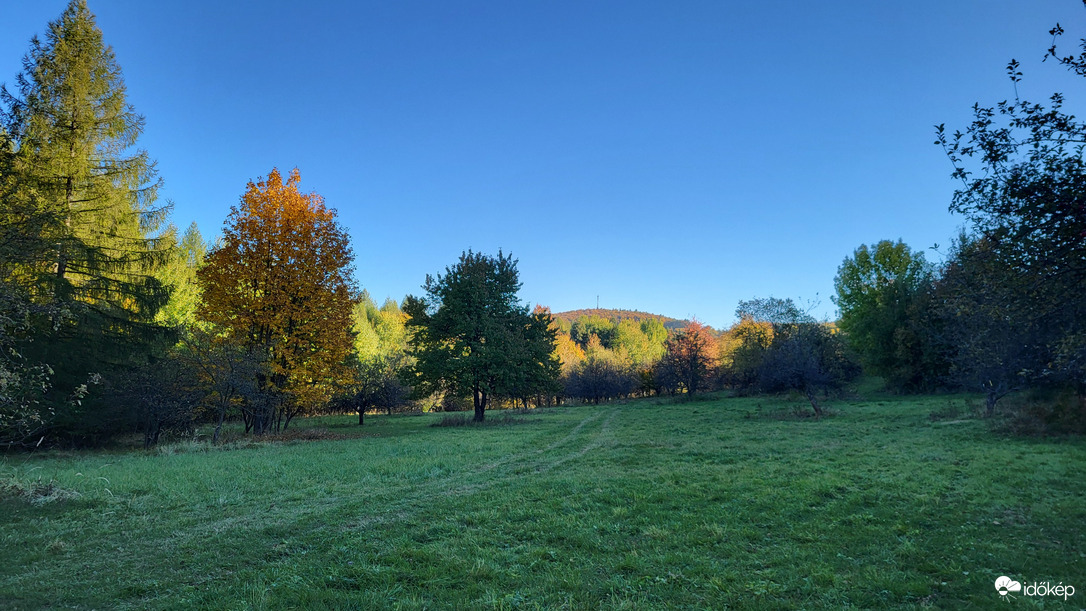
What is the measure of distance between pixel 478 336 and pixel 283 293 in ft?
38.3

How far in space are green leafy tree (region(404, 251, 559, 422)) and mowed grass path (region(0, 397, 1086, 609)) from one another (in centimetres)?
1461

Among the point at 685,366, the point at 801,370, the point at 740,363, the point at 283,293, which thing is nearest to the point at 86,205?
the point at 283,293

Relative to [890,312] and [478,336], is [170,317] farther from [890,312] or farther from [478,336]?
[890,312]

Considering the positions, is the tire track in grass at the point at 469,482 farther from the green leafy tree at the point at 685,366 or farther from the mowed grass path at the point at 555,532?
the green leafy tree at the point at 685,366

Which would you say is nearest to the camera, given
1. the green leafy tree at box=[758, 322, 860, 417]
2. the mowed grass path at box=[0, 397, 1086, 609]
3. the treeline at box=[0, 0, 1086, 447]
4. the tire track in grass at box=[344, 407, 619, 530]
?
the mowed grass path at box=[0, 397, 1086, 609]

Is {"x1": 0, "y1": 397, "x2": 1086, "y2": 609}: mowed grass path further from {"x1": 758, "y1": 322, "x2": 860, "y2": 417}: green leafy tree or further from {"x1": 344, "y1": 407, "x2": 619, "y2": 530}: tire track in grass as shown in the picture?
{"x1": 758, "y1": 322, "x2": 860, "y2": 417}: green leafy tree

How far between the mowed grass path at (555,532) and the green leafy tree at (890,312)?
28.8 meters

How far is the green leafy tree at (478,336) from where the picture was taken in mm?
28812

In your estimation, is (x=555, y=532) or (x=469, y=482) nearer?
(x=555, y=532)

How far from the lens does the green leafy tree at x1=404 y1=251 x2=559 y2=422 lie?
94.5 ft

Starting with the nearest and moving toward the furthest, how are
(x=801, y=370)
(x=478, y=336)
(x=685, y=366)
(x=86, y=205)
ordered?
(x=86, y=205), (x=801, y=370), (x=478, y=336), (x=685, y=366)

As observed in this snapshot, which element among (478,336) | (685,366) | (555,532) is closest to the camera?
(555,532)

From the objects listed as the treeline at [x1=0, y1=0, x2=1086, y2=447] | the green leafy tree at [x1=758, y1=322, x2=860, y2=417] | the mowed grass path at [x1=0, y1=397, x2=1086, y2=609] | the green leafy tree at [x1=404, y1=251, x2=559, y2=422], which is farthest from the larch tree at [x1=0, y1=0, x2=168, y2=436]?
the green leafy tree at [x1=758, y1=322, x2=860, y2=417]

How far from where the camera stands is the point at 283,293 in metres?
22.5
